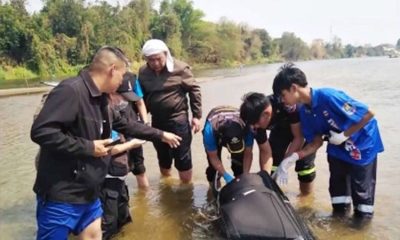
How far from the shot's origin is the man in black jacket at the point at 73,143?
98.3 inches

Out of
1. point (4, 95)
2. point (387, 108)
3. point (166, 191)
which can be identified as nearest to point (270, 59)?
point (4, 95)

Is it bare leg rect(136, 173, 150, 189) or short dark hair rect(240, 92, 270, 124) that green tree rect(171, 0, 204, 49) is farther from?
short dark hair rect(240, 92, 270, 124)

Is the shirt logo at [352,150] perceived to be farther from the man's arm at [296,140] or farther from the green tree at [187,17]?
the green tree at [187,17]

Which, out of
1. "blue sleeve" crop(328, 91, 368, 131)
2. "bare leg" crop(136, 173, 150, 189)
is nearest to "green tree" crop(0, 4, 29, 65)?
"bare leg" crop(136, 173, 150, 189)

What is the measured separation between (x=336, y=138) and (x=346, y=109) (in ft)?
0.90

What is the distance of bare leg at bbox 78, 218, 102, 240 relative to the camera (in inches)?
117

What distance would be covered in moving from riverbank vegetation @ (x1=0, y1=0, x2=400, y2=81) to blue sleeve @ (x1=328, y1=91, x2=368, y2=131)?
34518mm

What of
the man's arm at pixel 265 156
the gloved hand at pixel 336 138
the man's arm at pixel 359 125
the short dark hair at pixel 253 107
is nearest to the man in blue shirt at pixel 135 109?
the short dark hair at pixel 253 107

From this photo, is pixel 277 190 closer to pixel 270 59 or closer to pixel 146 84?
pixel 146 84

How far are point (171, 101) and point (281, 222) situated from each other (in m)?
2.42

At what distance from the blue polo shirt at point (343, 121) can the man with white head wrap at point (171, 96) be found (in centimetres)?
171

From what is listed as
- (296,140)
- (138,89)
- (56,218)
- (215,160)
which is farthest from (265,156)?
(56,218)

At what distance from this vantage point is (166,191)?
5527 millimetres

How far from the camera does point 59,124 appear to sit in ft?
8.26
